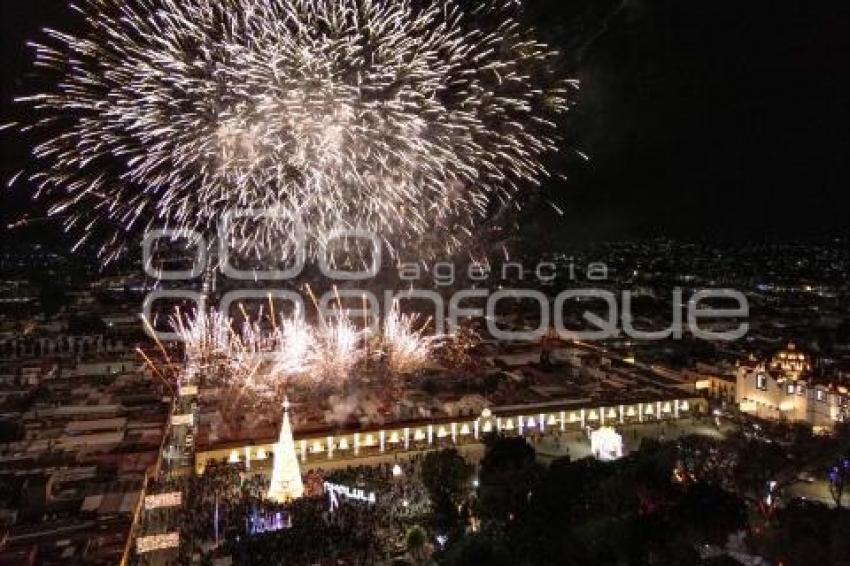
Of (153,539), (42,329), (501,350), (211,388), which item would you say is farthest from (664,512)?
(42,329)

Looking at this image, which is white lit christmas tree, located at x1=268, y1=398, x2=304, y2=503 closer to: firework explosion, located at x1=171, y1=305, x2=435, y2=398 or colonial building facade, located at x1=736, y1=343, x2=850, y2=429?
firework explosion, located at x1=171, y1=305, x2=435, y2=398

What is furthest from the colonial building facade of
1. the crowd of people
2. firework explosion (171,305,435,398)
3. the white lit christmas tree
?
the white lit christmas tree

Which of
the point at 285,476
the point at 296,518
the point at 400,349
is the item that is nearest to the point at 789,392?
the point at 400,349

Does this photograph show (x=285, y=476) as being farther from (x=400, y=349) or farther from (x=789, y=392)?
(x=789, y=392)

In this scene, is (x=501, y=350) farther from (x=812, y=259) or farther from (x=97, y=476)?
(x=812, y=259)

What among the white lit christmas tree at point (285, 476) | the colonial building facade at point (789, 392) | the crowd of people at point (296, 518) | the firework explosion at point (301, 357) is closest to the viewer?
the crowd of people at point (296, 518)

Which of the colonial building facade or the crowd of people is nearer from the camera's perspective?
the crowd of people

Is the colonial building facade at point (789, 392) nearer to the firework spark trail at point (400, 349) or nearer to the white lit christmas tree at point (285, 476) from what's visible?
the firework spark trail at point (400, 349)

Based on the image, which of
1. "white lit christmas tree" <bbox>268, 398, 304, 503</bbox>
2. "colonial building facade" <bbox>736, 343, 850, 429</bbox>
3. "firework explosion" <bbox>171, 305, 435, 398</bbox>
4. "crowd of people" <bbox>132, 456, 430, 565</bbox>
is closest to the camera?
"crowd of people" <bbox>132, 456, 430, 565</bbox>

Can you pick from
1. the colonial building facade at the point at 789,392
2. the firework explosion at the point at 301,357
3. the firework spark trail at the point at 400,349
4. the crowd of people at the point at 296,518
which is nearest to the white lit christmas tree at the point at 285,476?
the crowd of people at the point at 296,518

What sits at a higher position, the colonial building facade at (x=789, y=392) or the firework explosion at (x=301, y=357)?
the firework explosion at (x=301, y=357)

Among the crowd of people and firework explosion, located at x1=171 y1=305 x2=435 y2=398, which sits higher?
firework explosion, located at x1=171 y1=305 x2=435 y2=398
